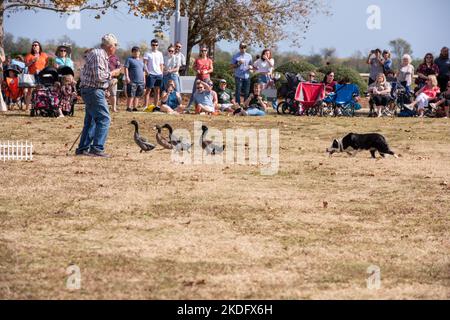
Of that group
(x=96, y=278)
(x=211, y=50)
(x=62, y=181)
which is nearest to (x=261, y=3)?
(x=211, y=50)

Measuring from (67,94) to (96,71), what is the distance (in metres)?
7.77

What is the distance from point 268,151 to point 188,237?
8.78 meters

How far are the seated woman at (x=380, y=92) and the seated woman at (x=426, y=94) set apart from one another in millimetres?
721

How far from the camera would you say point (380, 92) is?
2748 cm

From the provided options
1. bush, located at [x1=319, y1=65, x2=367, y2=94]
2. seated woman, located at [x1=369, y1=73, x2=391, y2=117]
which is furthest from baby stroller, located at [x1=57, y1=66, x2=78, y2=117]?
bush, located at [x1=319, y1=65, x2=367, y2=94]

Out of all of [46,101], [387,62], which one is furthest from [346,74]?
[46,101]

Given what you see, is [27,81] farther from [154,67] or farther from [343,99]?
[343,99]

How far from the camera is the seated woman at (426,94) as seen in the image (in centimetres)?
2756

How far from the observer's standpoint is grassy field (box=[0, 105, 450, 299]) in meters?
7.82

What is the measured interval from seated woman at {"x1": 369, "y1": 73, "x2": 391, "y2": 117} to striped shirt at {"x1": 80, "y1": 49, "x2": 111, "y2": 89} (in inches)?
517

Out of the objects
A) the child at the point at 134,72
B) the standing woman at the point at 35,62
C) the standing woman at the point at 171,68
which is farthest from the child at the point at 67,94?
the standing woman at the point at 171,68

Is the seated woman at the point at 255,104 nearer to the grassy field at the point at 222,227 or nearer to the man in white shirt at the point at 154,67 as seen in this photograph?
the man in white shirt at the point at 154,67

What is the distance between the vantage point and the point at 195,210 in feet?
37.1

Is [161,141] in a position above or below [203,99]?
below
